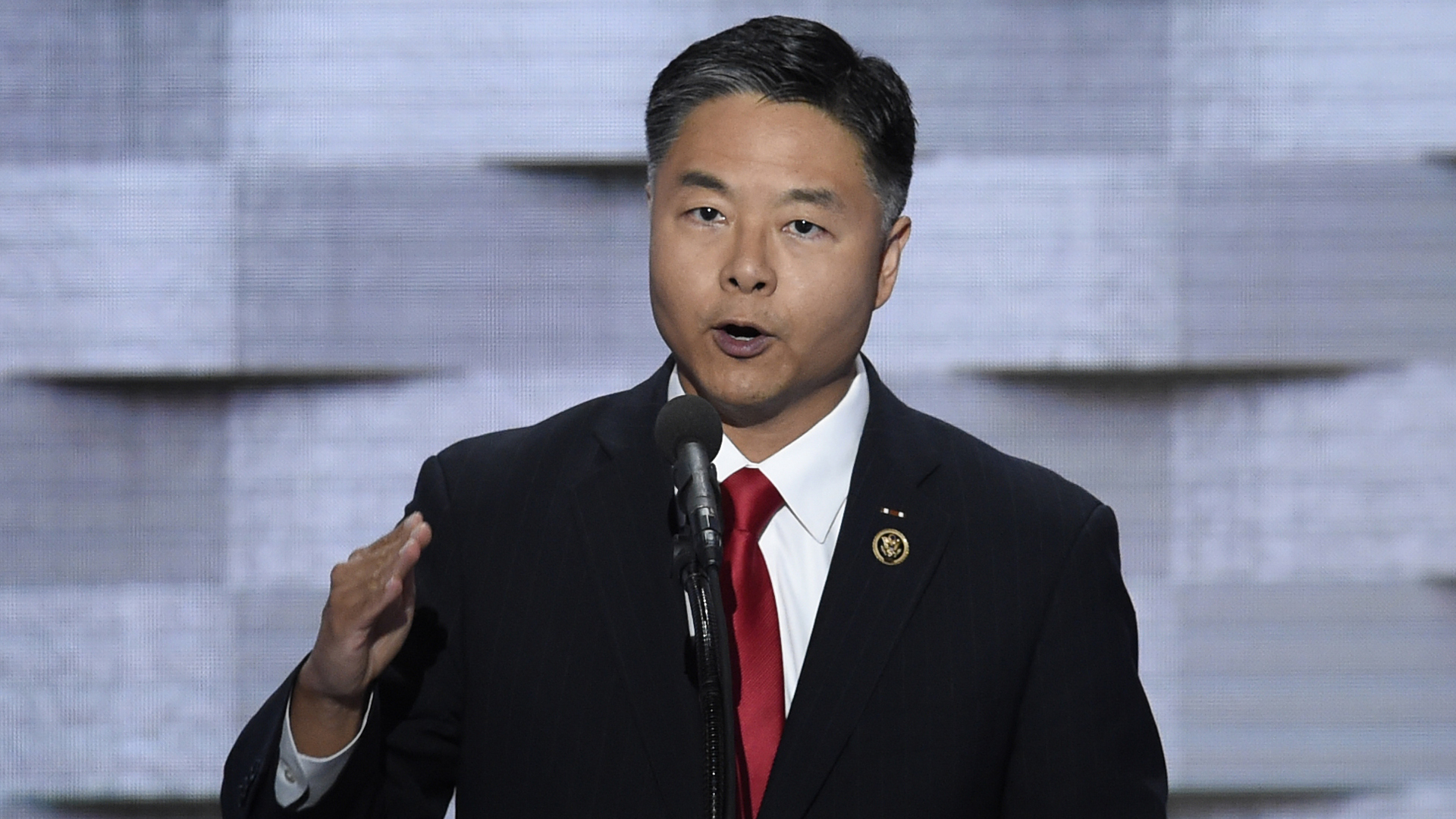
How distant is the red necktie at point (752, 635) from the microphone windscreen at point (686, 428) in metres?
0.37

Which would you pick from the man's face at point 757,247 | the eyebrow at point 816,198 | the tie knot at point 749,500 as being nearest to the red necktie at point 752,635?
the tie knot at point 749,500

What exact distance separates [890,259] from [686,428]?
25.1 inches

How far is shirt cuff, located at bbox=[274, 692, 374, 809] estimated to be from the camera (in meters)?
1.53

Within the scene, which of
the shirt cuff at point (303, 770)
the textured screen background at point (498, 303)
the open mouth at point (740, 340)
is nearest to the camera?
the shirt cuff at point (303, 770)

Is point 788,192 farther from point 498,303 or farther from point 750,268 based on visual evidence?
point 498,303

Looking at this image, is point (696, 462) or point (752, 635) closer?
point (696, 462)

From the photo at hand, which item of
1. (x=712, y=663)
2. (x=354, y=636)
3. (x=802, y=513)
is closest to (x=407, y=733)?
(x=354, y=636)

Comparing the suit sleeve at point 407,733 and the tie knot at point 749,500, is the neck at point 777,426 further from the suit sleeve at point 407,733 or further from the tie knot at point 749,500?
the suit sleeve at point 407,733

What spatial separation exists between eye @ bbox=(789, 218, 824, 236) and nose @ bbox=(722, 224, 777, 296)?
0.05 meters

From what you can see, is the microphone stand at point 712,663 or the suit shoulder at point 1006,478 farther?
the suit shoulder at point 1006,478

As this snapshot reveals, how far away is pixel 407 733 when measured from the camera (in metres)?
1.67

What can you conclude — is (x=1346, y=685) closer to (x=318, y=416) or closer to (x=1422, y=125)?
(x=1422, y=125)

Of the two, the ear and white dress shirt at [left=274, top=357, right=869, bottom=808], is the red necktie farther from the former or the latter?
the ear

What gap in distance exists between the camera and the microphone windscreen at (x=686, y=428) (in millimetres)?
1276
